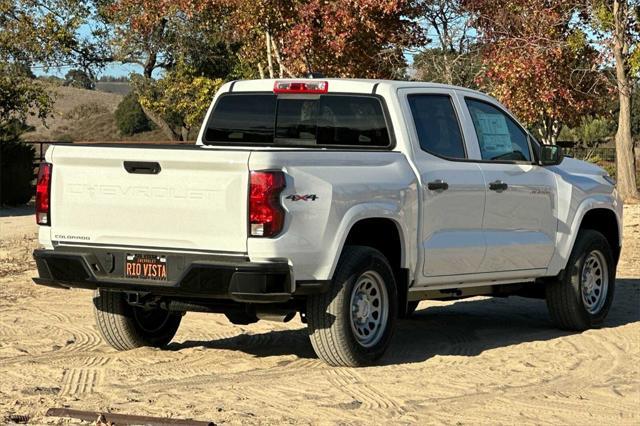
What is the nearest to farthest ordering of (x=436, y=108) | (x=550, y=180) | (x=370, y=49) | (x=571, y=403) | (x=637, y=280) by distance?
(x=571, y=403) → (x=436, y=108) → (x=550, y=180) → (x=637, y=280) → (x=370, y=49)

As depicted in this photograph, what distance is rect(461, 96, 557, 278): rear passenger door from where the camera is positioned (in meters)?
10.1

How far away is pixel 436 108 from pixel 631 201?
827 inches

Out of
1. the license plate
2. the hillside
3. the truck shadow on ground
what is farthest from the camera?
the hillside

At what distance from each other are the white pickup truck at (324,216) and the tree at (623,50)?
65.3 feet

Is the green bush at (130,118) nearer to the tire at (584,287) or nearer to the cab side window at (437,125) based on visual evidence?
the tire at (584,287)

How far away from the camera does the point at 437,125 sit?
9.85 meters

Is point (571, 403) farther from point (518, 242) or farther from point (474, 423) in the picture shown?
point (518, 242)

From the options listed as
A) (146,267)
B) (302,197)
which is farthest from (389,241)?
(146,267)

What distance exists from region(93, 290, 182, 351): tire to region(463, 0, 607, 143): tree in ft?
68.9

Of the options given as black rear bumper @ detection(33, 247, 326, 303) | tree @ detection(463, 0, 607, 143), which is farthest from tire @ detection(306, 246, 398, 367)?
tree @ detection(463, 0, 607, 143)

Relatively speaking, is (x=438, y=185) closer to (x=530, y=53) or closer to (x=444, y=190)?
(x=444, y=190)

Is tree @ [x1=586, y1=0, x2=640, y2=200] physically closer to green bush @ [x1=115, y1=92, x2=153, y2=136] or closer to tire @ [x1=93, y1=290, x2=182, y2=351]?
tire @ [x1=93, y1=290, x2=182, y2=351]

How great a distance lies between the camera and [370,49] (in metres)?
29.4

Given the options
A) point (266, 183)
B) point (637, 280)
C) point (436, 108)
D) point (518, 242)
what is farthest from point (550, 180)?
point (637, 280)
